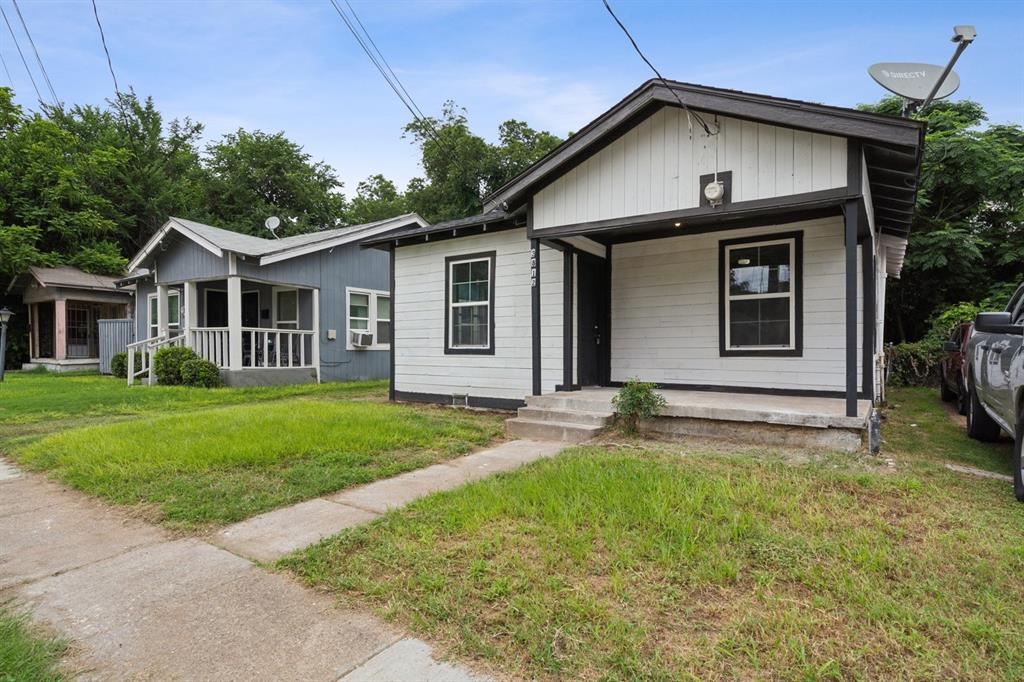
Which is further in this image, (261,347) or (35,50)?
(261,347)

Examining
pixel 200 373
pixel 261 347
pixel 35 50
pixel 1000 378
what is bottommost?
pixel 200 373

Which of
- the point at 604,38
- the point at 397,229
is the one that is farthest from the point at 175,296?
the point at 604,38

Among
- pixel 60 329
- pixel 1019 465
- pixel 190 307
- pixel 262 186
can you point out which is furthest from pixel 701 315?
pixel 262 186

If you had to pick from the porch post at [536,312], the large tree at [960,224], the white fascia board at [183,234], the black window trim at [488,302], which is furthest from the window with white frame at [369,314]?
the large tree at [960,224]

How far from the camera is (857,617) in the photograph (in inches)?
82.6

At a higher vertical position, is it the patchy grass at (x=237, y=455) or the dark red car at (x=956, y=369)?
the dark red car at (x=956, y=369)

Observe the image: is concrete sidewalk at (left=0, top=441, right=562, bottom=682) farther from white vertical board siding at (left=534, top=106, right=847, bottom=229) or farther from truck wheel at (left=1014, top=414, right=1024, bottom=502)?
white vertical board siding at (left=534, top=106, right=847, bottom=229)

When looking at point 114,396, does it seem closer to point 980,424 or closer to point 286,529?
point 286,529

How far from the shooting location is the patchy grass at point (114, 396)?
8.01 m

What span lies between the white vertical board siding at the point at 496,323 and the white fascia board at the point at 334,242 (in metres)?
4.21

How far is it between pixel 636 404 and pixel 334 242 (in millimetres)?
10158

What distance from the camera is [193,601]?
239cm

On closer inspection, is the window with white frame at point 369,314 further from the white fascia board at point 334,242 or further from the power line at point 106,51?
the power line at point 106,51

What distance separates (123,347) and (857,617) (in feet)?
60.9
